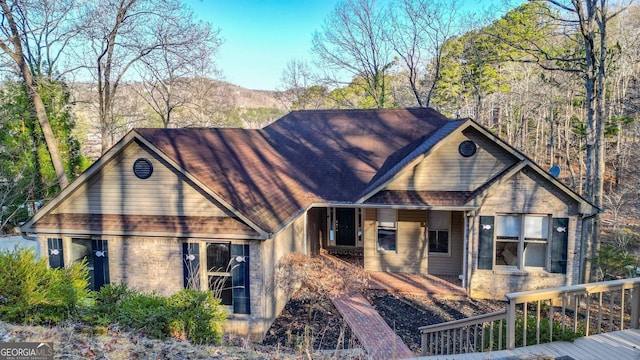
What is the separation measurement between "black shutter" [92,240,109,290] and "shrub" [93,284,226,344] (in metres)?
3.53

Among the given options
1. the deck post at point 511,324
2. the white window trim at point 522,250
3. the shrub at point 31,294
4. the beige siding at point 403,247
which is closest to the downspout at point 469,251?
the white window trim at point 522,250

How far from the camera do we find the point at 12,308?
5.86 meters

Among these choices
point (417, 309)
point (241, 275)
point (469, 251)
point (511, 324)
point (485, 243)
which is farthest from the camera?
point (469, 251)

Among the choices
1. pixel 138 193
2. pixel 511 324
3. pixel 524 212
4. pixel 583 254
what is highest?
pixel 138 193

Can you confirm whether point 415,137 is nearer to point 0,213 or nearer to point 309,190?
point 309,190

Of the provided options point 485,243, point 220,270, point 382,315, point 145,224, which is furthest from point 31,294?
point 485,243

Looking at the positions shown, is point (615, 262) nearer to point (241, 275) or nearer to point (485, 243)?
point (485, 243)

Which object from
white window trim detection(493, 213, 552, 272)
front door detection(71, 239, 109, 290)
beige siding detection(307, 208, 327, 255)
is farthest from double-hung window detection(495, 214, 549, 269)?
front door detection(71, 239, 109, 290)

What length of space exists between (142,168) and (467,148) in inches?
360

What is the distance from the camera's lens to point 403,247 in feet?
44.0

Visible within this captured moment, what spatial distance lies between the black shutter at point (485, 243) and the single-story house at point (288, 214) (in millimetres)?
29

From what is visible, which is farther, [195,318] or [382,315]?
[382,315]

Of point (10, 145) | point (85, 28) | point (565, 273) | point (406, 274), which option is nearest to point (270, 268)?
point (406, 274)

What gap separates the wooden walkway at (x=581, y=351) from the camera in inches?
201
